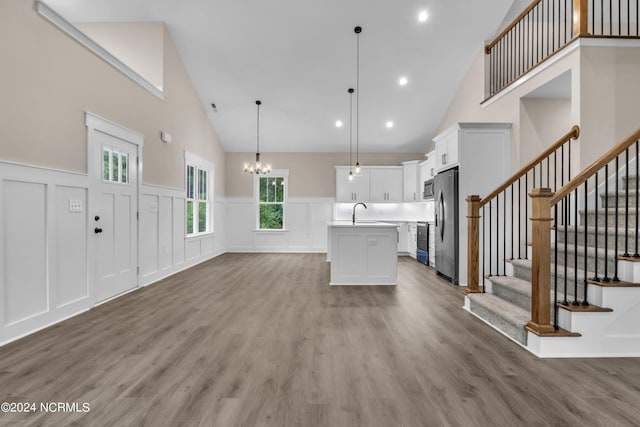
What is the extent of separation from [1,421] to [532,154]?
233 inches

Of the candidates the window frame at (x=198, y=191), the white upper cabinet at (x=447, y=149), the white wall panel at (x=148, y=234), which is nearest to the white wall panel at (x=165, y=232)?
the white wall panel at (x=148, y=234)

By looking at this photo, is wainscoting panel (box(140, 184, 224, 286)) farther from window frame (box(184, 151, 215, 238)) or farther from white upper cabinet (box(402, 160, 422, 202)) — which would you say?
white upper cabinet (box(402, 160, 422, 202))

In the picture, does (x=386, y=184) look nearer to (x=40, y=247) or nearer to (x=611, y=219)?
(x=611, y=219)

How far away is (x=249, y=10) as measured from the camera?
4.96m

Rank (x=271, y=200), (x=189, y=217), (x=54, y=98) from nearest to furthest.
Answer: (x=54, y=98)
(x=189, y=217)
(x=271, y=200)

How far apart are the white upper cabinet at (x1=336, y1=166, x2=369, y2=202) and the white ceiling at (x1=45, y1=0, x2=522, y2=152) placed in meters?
1.08

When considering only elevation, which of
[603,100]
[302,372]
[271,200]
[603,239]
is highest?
[603,100]

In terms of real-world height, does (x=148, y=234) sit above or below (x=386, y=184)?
below

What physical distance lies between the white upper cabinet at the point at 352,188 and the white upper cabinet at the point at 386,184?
139 mm

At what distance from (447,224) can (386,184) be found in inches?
145

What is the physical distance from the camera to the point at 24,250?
111 inches

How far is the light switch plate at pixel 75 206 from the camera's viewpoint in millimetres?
3348

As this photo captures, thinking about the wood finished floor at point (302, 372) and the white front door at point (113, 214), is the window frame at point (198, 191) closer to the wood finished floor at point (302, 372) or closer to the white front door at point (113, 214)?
the white front door at point (113, 214)

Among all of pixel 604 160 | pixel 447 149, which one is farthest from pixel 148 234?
pixel 604 160
